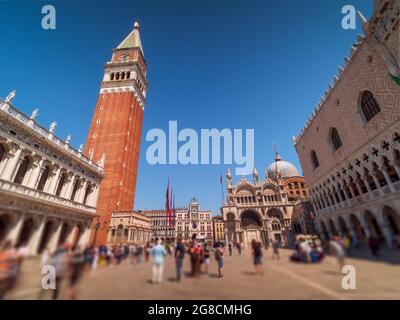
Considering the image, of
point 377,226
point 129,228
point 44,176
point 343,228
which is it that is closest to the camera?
point 377,226

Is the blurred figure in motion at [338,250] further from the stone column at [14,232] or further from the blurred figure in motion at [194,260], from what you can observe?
the stone column at [14,232]

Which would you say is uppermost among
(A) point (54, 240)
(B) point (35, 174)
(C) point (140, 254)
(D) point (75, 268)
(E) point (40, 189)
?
(B) point (35, 174)

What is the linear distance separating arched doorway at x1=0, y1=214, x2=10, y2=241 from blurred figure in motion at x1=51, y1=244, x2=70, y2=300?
→ 831 mm

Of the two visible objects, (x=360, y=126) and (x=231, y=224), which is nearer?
(x=360, y=126)

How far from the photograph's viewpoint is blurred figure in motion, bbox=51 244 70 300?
7.49 feet

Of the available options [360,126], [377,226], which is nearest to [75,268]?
[377,226]

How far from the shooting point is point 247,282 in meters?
2.48

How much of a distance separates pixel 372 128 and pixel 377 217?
15057 mm

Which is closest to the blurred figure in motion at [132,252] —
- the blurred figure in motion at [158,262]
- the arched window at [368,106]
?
the blurred figure in motion at [158,262]

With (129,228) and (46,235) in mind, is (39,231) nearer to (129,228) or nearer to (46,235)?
(46,235)

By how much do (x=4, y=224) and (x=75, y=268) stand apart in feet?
4.91

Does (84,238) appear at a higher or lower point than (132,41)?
lower

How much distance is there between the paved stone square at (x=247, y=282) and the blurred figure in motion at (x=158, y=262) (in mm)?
79

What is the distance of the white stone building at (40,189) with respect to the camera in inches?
112
